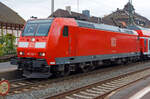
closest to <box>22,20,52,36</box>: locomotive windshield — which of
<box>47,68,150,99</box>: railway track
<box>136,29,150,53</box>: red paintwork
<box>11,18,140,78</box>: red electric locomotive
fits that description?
<box>11,18,140,78</box>: red electric locomotive

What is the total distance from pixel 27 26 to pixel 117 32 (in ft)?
26.8

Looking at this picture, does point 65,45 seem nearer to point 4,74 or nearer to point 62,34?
point 62,34

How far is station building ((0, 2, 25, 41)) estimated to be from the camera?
98.5 ft

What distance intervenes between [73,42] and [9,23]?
67.8 ft

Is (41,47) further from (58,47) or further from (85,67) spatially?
(85,67)

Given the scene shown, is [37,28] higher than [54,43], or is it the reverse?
[37,28]

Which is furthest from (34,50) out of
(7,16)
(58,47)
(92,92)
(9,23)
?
(7,16)

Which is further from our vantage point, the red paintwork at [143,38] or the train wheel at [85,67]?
the red paintwork at [143,38]

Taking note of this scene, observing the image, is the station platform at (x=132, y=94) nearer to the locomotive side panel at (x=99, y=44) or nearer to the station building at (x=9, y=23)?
the locomotive side panel at (x=99, y=44)

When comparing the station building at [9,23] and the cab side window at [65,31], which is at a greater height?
the station building at [9,23]

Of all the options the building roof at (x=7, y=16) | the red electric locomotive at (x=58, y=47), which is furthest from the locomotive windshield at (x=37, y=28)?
the building roof at (x=7, y=16)

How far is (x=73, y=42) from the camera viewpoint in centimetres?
1283

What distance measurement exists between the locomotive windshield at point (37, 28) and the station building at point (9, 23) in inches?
685

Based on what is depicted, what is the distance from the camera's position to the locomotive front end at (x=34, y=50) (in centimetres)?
1128
